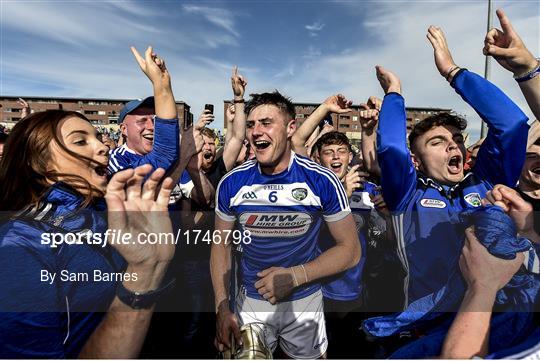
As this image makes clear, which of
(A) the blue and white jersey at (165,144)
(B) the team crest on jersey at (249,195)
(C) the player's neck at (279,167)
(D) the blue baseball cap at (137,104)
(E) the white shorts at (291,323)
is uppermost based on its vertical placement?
(D) the blue baseball cap at (137,104)

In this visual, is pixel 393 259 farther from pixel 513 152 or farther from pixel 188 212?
pixel 188 212

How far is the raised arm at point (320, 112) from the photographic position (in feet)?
10.6

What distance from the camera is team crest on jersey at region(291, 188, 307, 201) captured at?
2.60m

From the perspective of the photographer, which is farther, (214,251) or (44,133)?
(214,251)

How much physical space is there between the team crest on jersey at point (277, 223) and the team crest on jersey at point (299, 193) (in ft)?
0.40

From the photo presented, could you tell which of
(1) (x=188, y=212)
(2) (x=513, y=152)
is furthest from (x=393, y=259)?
(1) (x=188, y=212)

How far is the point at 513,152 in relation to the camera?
1995 millimetres

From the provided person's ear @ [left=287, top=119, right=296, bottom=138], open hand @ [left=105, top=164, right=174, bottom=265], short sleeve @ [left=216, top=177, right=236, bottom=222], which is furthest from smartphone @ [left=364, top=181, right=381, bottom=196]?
open hand @ [left=105, top=164, right=174, bottom=265]

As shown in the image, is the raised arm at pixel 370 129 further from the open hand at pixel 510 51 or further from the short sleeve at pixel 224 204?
the short sleeve at pixel 224 204

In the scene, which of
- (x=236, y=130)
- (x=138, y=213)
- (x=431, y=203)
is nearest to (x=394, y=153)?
(x=431, y=203)

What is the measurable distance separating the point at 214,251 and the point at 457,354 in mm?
1825

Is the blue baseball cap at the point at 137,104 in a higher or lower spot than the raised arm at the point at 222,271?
higher

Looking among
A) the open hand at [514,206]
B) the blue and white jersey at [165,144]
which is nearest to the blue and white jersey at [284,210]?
the blue and white jersey at [165,144]

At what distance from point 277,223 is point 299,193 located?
30cm
